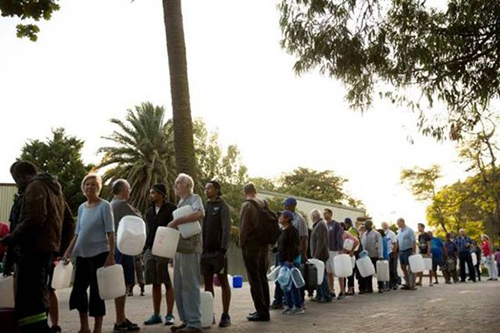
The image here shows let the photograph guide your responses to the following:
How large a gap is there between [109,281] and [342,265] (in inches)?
291

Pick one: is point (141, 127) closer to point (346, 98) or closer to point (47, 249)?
point (346, 98)

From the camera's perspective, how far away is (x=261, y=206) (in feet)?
29.4

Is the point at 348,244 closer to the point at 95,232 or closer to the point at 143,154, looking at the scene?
the point at 95,232

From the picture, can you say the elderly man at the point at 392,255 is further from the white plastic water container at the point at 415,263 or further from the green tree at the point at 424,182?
the green tree at the point at 424,182

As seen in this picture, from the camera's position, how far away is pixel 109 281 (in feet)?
22.9

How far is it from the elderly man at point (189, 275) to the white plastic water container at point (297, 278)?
2977mm

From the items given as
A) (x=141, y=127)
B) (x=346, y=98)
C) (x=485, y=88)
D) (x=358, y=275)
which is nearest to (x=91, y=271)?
(x=346, y=98)

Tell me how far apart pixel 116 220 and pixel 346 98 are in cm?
587

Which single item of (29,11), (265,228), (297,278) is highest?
(29,11)

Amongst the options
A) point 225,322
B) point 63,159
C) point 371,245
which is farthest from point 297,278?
point 63,159

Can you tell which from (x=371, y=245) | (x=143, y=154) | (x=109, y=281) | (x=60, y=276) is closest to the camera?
(x=109, y=281)

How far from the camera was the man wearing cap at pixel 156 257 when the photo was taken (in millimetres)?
8453

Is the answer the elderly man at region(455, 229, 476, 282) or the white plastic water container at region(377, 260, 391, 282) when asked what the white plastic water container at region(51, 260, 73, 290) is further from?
the elderly man at region(455, 229, 476, 282)

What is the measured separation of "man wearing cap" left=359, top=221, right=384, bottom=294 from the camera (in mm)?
15938
